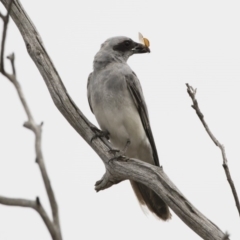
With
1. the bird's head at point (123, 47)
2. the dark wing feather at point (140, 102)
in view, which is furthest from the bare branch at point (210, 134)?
the bird's head at point (123, 47)

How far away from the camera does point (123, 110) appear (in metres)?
7.49

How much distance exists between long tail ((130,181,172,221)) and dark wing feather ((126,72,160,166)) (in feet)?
1.63

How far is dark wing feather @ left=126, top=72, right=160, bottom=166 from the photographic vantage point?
7.72m

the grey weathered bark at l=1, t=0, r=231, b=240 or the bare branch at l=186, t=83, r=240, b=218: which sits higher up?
the grey weathered bark at l=1, t=0, r=231, b=240

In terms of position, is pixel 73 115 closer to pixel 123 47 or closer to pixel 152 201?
pixel 152 201

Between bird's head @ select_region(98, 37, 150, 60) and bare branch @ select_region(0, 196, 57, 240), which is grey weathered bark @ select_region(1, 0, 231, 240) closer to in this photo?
bird's head @ select_region(98, 37, 150, 60)

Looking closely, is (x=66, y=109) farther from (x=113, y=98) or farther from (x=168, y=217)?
(x=168, y=217)

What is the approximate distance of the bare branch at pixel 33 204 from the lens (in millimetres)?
2652

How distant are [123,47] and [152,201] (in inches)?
90.8

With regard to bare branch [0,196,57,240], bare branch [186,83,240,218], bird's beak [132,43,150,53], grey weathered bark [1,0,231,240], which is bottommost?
bare branch [0,196,57,240]

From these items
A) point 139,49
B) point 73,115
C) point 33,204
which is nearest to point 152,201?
Answer: point 73,115

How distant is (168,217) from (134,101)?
1640 mm

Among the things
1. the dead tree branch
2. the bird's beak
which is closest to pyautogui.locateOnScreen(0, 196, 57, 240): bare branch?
the dead tree branch

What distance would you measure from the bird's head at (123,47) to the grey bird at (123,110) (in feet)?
0.08
